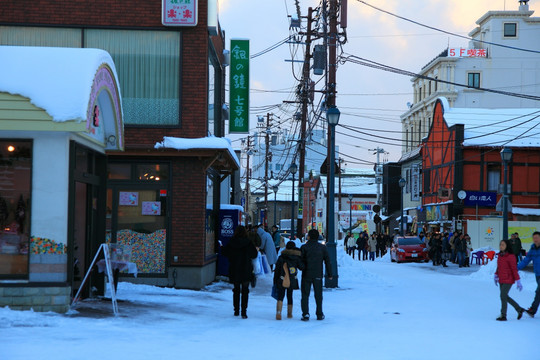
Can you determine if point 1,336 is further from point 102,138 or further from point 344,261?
point 344,261

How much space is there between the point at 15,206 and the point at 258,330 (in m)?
4.48

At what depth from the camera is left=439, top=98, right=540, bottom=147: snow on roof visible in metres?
49.7

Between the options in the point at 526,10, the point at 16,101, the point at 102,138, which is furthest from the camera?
the point at 526,10

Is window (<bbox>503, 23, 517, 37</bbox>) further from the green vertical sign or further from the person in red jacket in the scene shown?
the person in red jacket

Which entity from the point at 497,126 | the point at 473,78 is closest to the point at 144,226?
the point at 497,126

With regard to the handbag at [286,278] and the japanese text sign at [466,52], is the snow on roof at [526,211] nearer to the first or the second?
the handbag at [286,278]

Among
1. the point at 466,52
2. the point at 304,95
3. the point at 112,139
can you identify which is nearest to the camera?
the point at 112,139

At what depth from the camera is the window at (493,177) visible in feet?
163

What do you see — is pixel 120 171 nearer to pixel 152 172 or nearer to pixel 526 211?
pixel 152 172

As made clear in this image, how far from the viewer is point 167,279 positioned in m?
18.7

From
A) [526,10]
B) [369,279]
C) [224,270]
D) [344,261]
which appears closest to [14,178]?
[224,270]

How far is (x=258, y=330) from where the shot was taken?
12.4 metres

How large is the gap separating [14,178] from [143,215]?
6.30 meters

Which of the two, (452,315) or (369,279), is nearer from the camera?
(452,315)
